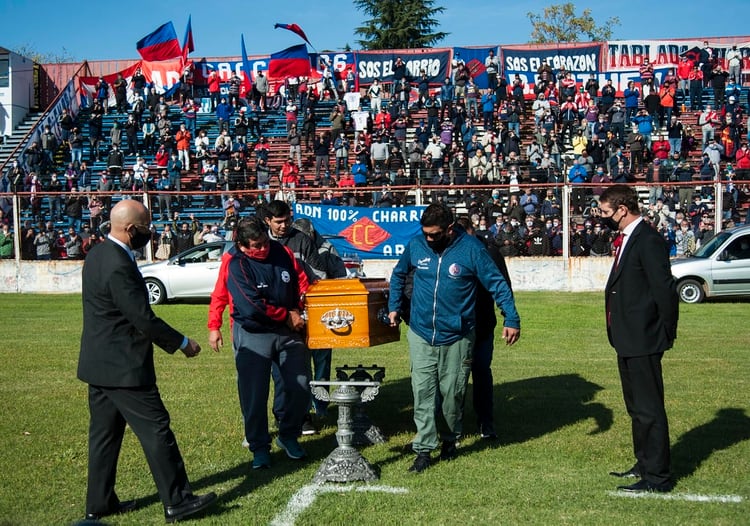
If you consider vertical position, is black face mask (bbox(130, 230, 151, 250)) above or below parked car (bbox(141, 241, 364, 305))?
above

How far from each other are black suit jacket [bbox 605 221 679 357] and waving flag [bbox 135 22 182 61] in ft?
124

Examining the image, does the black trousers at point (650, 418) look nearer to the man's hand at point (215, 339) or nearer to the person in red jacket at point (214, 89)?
the man's hand at point (215, 339)

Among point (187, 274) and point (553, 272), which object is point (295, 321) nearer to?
point (187, 274)

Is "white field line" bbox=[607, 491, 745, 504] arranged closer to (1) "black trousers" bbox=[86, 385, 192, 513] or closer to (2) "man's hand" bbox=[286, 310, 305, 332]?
(2) "man's hand" bbox=[286, 310, 305, 332]

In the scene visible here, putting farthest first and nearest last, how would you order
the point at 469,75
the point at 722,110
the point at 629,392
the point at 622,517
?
the point at 469,75, the point at 722,110, the point at 629,392, the point at 622,517

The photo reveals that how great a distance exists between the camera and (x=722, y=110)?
106 feet

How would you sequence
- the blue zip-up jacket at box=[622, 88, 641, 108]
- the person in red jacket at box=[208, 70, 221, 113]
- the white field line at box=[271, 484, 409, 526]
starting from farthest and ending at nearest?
the person in red jacket at box=[208, 70, 221, 113]
the blue zip-up jacket at box=[622, 88, 641, 108]
the white field line at box=[271, 484, 409, 526]

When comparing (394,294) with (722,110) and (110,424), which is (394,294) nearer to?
(110,424)

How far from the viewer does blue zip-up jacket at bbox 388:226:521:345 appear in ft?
22.3

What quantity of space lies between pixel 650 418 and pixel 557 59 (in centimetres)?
3290

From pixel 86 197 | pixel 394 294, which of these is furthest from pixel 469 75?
pixel 394 294

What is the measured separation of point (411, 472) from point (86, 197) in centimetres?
1877

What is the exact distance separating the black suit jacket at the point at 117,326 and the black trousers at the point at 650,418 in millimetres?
3309

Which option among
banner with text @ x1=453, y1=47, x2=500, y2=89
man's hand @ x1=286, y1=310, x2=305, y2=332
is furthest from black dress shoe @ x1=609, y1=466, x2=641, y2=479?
banner with text @ x1=453, y1=47, x2=500, y2=89
